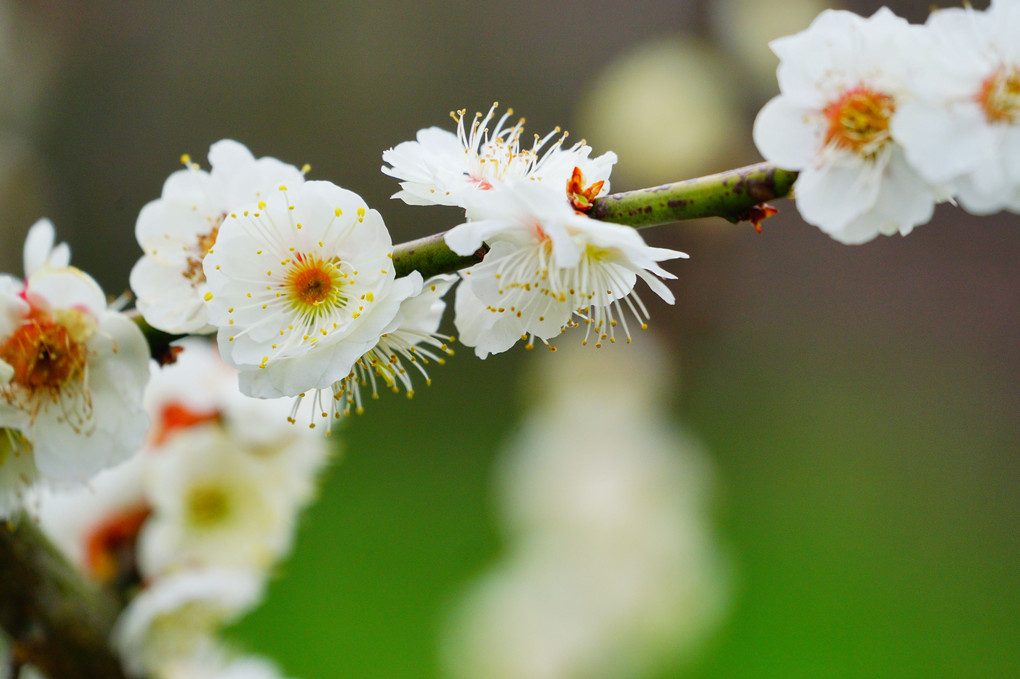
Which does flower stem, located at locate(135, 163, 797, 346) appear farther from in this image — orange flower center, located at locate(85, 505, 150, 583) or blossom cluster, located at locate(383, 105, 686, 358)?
orange flower center, located at locate(85, 505, 150, 583)

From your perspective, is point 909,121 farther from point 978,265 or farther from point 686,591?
point 978,265

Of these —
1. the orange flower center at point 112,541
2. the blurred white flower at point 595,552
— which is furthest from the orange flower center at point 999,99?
the blurred white flower at point 595,552

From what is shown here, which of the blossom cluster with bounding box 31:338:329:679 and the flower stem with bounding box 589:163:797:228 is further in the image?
the blossom cluster with bounding box 31:338:329:679

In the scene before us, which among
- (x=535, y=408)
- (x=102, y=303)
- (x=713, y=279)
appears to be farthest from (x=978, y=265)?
(x=102, y=303)

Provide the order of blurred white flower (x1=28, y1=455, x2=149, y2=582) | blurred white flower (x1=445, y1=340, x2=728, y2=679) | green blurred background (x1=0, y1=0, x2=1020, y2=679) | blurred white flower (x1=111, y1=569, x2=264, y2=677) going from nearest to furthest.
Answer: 1. blurred white flower (x1=111, y1=569, x2=264, y2=677)
2. blurred white flower (x1=28, y1=455, x2=149, y2=582)
3. blurred white flower (x1=445, y1=340, x2=728, y2=679)
4. green blurred background (x1=0, y1=0, x2=1020, y2=679)

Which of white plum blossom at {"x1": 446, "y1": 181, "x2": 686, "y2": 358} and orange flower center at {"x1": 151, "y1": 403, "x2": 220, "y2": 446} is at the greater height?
orange flower center at {"x1": 151, "y1": 403, "x2": 220, "y2": 446}

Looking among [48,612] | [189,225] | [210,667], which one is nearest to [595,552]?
[210,667]

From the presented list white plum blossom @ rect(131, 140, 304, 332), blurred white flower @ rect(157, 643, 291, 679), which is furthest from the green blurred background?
white plum blossom @ rect(131, 140, 304, 332)

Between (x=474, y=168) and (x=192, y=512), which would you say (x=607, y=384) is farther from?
(x=474, y=168)
